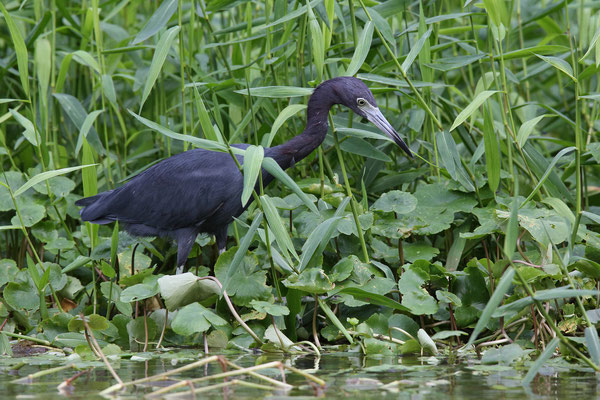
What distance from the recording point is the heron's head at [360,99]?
400 cm

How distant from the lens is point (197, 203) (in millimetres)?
4152

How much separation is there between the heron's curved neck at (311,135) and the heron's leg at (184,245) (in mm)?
612

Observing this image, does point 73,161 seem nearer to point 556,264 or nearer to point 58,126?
point 58,126

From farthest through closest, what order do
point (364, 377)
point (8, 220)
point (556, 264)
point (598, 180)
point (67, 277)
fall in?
point (598, 180) < point (8, 220) < point (67, 277) < point (556, 264) < point (364, 377)

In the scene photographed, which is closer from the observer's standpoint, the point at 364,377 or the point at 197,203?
the point at 364,377

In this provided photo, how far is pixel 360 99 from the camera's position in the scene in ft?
13.2

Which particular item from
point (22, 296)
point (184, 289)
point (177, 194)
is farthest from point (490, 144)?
point (22, 296)

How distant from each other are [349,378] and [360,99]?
5.48 ft

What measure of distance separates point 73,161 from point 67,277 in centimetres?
140

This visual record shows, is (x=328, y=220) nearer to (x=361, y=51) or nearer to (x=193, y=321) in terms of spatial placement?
(x=193, y=321)

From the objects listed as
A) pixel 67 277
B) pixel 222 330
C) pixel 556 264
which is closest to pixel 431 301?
pixel 556 264

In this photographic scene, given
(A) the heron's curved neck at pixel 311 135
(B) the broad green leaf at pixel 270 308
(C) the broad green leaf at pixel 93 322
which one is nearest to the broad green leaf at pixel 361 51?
(A) the heron's curved neck at pixel 311 135

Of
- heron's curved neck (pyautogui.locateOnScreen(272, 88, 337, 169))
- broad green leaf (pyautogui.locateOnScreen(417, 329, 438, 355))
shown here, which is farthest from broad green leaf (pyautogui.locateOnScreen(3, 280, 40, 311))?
broad green leaf (pyautogui.locateOnScreen(417, 329, 438, 355))

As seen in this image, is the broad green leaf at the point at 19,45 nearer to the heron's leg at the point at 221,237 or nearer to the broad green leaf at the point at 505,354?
the heron's leg at the point at 221,237
